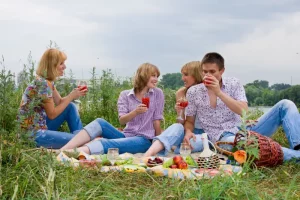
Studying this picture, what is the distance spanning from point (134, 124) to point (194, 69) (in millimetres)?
1009

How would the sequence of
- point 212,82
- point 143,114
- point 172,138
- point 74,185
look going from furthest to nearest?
point 143,114, point 172,138, point 212,82, point 74,185

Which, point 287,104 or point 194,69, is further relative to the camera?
point 194,69

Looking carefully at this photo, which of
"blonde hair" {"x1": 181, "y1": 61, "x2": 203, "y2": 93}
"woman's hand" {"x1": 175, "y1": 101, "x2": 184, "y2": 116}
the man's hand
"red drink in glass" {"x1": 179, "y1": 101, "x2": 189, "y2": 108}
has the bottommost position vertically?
"woman's hand" {"x1": 175, "y1": 101, "x2": 184, "y2": 116}

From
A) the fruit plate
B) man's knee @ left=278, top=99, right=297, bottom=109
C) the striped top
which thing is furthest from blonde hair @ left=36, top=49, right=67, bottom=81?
man's knee @ left=278, top=99, right=297, bottom=109

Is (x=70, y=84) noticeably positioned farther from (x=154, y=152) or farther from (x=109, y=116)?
(x=154, y=152)

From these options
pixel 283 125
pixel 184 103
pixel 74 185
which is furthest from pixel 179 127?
pixel 74 185

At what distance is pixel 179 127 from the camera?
5535 millimetres

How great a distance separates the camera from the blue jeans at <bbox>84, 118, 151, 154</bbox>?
550 cm

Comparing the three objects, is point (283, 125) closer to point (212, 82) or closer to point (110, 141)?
point (212, 82)

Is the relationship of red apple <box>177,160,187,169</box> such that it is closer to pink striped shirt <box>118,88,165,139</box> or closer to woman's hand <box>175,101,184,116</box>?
woman's hand <box>175,101,184,116</box>

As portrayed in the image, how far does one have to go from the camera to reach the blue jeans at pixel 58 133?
5.83 meters

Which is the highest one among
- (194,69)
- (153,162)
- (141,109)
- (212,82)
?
(194,69)

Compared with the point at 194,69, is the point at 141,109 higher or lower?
lower

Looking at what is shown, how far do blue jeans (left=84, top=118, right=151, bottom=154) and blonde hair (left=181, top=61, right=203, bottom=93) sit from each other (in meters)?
0.97
